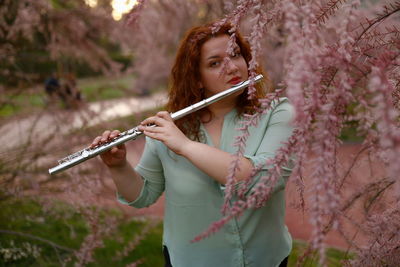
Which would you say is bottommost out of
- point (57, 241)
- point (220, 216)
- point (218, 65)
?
point (220, 216)

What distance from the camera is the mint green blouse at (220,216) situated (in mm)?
1490

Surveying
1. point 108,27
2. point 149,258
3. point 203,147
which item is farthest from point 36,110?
point 203,147

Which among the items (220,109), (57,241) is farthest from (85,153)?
(57,241)

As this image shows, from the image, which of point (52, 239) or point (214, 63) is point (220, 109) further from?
point (52, 239)

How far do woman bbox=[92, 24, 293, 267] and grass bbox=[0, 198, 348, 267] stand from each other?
4.62 ft

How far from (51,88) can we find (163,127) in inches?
125

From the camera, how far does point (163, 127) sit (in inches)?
54.1

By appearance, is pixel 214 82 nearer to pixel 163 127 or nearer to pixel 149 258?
pixel 163 127

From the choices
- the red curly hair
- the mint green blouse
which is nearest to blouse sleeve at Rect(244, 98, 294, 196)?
the mint green blouse

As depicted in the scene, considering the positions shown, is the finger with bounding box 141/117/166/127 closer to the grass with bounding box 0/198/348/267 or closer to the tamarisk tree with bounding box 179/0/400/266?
the tamarisk tree with bounding box 179/0/400/266

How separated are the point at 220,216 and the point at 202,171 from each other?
0.70 feet

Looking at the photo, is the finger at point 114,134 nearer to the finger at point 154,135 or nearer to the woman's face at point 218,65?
the finger at point 154,135

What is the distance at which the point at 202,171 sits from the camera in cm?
144

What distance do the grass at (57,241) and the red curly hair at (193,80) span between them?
1567 millimetres
